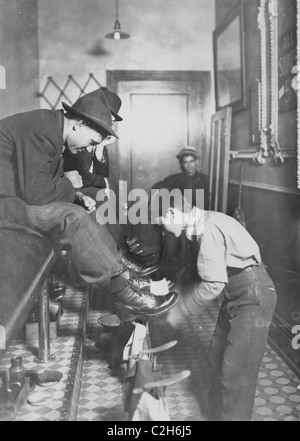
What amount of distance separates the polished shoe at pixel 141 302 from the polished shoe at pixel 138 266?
81 cm

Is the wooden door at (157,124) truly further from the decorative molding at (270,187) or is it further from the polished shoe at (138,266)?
the polished shoe at (138,266)

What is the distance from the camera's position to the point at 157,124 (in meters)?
6.11

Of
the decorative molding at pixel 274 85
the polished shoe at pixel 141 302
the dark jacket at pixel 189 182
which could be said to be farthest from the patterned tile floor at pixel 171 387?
the dark jacket at pixel 189 182

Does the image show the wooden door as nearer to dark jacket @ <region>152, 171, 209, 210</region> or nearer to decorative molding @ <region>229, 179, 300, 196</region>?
dark jacket @ <region>152, 171, 209, 210</region>

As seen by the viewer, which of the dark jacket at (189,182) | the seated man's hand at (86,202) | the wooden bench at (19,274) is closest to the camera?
the wooden bench at (19,274)

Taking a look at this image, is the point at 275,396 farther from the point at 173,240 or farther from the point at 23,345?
the point at 173,240

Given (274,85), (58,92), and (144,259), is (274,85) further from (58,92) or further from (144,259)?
(58,92)

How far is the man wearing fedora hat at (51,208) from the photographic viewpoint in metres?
2.28

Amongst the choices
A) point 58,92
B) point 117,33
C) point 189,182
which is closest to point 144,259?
point 189,182

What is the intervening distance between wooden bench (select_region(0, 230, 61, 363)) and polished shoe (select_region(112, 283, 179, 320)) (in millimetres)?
410

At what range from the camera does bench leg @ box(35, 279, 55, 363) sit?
2666mm

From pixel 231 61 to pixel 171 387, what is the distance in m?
3.63

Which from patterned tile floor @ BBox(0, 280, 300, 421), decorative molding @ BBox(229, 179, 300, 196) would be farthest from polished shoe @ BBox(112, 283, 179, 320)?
decorative molding @ BBox(229, 179, 300, 196)
